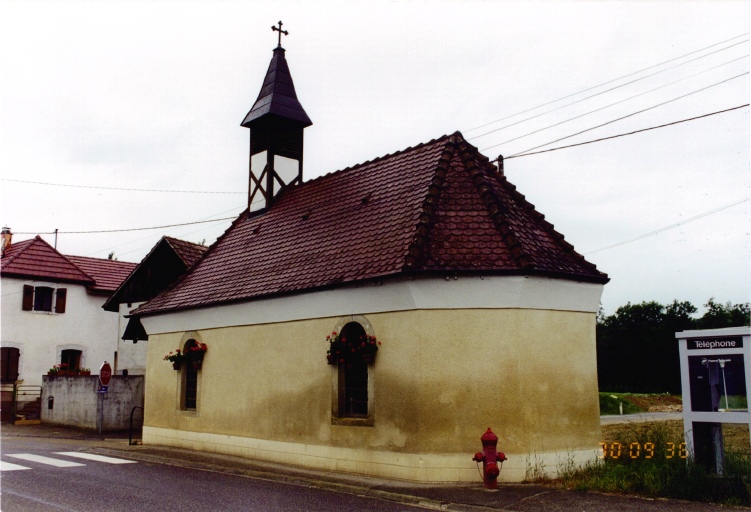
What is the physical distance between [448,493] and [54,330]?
25.8m

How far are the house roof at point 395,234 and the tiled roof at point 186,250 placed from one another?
103 inches

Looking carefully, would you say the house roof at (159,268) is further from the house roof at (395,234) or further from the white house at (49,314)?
the white house at (49,314)

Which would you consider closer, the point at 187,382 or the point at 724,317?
the point at 187,382

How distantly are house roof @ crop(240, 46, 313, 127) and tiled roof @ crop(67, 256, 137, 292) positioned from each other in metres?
15.9

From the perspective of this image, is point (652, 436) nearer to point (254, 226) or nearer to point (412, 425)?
point (412, 425)

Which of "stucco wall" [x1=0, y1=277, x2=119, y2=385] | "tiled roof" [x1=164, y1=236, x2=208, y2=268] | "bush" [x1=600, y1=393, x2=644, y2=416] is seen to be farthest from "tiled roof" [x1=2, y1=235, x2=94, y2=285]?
"bush" [x1=600, y1=393, x2=644, y2=416]

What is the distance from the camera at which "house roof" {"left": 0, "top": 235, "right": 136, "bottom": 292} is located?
3012 cm

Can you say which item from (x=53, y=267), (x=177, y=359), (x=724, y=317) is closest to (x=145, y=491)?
(x=177, y=359)

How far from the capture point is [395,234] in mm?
13078

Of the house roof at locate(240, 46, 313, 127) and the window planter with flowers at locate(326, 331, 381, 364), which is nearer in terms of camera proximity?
the window planter with flowers at locate(326, 331, 381, 364)

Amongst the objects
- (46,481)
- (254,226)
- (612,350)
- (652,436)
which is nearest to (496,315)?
(652,436)

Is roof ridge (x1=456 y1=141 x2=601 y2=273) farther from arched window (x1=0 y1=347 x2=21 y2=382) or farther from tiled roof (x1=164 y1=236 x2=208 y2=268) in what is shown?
arched window (x1=0 y1=347 x2=21 y2=382)

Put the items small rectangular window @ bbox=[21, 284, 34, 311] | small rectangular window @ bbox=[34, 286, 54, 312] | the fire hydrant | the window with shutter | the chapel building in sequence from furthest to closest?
the window with shutter, small rectangular window @ bbox=[34, 286, 54, 312], small rectangular window @ bbox=[21, 284, 34, 311], the chapel building, the fire hydrant

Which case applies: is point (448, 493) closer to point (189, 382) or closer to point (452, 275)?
point (452, 275)
